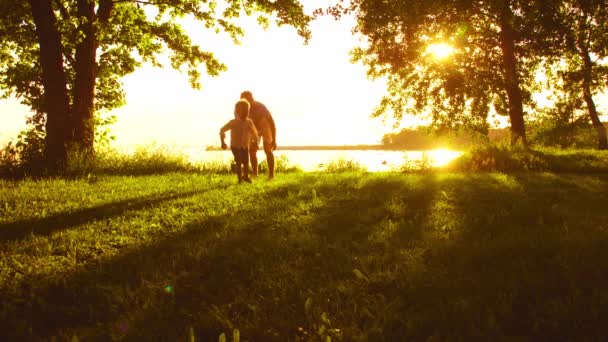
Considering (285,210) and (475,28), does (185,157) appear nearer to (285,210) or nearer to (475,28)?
(285,210)

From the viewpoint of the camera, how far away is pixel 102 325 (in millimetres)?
2689

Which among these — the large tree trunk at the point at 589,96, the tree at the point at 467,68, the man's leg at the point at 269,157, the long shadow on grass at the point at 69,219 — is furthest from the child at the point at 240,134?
the large tree trunk at the point at 589,96

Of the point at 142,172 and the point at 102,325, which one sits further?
the point at 142,172

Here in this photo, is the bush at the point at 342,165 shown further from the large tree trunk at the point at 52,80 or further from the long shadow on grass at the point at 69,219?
the large tree trunk at the point at 52,80

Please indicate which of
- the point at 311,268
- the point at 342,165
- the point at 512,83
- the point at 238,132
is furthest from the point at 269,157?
the point at 512,83

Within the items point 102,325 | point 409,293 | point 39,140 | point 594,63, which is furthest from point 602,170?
point 39,140

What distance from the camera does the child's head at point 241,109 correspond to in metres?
8.52

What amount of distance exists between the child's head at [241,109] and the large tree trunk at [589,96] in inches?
741

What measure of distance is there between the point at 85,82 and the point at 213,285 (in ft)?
37.9

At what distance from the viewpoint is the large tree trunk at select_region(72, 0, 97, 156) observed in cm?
1163

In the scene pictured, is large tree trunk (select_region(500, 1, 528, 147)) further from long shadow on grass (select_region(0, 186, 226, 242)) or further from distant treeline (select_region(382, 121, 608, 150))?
long shadow on grass (select_region(0, 186, 226, 242))

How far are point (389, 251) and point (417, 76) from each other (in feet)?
62.2

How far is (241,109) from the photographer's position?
8.52 meters

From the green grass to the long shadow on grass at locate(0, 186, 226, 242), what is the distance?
4 cm
